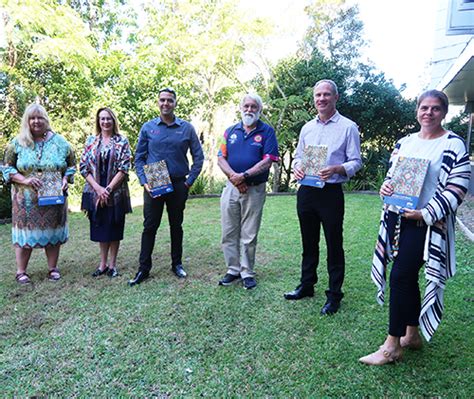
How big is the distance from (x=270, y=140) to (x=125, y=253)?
2624mm

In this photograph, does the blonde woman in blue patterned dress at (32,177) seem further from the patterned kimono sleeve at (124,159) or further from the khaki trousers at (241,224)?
the khaki trousers at (241,224)

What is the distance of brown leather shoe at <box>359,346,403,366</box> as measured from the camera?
2.41m

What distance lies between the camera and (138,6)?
12.1m

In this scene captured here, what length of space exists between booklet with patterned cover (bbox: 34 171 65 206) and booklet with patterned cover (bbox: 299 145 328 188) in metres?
2.44

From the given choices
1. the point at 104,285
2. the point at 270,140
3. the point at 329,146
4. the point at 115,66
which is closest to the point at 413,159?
the point at 329,146

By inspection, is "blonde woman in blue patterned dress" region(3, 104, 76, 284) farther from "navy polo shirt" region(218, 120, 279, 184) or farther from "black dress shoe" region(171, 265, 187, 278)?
"navy polo shirt" region(218, 120, 279, 184)

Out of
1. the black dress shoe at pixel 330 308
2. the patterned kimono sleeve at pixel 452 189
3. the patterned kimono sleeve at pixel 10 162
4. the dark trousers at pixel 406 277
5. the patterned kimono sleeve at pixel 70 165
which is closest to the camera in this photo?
the patterned kimono sleeve at pixel 452 189

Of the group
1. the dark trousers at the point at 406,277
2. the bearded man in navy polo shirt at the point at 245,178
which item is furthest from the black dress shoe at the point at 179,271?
the dark trousers at the point at 406,277

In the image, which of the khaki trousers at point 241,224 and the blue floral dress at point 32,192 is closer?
the khaki trousers at point 241,224

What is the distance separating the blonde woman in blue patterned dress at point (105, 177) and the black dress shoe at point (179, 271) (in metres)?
0.70

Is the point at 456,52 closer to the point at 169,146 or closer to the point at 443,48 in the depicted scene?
the point at 443,48

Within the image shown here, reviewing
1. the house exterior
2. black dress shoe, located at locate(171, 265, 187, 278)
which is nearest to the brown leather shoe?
black dress shoe, located at locate(171, 265, 187, 278)

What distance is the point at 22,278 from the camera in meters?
3.88

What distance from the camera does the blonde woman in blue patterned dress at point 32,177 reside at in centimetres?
374
